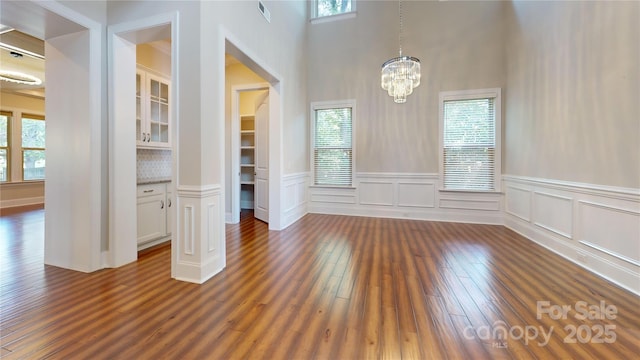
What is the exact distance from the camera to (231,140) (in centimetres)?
484

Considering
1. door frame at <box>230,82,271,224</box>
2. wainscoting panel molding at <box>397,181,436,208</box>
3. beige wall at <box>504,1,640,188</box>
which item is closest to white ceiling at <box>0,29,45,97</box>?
door frame at <box>230,82,271,224</box>

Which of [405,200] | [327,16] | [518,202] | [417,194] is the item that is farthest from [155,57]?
[518,202]

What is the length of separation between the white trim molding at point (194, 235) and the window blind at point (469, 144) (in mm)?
4313

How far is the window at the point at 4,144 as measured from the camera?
6.18 metres

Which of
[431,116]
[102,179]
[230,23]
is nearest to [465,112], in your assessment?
[431,116]

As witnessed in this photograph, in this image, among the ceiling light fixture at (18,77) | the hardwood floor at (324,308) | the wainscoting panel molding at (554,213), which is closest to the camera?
the hardwood floor at (324,308)

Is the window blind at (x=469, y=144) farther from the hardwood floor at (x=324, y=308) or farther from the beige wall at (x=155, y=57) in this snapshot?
the beige wall at (x=155, y=57)

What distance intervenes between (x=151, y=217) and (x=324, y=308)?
262cm

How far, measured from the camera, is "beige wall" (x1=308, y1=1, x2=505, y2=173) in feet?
15.5

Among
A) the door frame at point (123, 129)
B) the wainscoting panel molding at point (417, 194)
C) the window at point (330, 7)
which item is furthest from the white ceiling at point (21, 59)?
the wainscoting panel molding at point (417, 194)

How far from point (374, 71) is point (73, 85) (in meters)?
4.67

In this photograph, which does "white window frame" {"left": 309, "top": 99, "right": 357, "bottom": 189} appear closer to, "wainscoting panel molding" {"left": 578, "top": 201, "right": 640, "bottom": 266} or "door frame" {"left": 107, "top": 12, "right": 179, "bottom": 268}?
"door frame" {"left": 107, "top": 12, "right": 179, "bottom": 268}

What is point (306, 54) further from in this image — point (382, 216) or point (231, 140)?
point (382, 216)

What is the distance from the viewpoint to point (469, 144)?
15.8 feet
